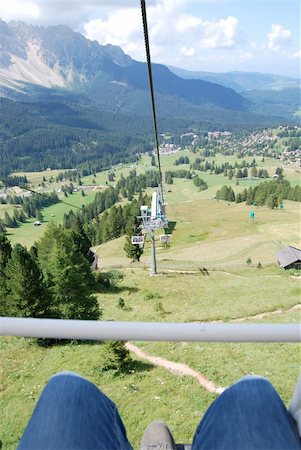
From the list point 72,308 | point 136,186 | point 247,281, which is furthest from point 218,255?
point 136,186

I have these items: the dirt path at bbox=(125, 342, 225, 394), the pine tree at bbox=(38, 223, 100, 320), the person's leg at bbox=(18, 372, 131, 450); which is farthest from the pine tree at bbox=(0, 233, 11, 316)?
the person's leg at bbox=(18, 372, 131, 450)

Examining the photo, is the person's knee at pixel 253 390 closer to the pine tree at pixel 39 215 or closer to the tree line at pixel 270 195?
the tree line at pixel 270 195

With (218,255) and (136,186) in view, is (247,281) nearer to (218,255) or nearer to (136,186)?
(218,255)

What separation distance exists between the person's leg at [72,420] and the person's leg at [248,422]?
374mm

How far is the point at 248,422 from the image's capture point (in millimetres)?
1569

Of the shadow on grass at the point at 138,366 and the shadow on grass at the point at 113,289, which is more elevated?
the shadow on grass at the point at 138,366

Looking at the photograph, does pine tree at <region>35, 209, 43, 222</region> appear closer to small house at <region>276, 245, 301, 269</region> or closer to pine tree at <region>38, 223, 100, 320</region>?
small house at <region>276, 245, 301, 269</region>

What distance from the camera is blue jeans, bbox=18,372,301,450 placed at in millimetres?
1496

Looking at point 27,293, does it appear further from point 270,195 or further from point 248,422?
point 270,195

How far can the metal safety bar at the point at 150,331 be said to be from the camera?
1615 millimetres

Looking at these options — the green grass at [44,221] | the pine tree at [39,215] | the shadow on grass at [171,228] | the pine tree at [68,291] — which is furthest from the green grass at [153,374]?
the pine tree at [39,215]

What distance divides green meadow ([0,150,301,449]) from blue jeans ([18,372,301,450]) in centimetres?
55

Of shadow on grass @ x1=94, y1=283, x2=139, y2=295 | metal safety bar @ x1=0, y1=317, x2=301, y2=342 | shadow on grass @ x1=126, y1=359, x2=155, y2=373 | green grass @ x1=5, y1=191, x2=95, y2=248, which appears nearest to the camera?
metal safety bar @ x1=0, y1=317, x2=301, y2=342

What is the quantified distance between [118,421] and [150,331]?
1.63 ft
